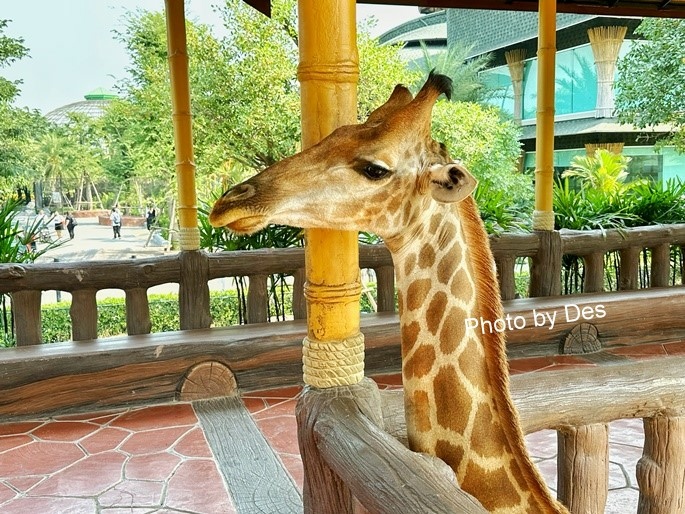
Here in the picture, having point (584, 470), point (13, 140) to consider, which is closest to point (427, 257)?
point (584, 470)

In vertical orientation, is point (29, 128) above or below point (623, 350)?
above

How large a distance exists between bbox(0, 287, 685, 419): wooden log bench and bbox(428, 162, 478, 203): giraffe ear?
263 cm

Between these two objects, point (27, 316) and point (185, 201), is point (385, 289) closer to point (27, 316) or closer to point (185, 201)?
point (185, 201)

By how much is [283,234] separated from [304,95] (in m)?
3.03

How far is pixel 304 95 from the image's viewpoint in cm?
127

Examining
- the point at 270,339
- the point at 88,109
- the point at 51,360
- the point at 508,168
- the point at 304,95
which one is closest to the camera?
the point at 304,95

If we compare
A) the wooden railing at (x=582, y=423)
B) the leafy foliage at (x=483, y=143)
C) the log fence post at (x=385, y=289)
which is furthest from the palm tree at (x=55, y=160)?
the wooden railing at (x=582, y=423)

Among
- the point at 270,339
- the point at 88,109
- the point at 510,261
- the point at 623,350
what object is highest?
the point at 88,109

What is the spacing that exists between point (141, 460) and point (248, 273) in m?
1.45

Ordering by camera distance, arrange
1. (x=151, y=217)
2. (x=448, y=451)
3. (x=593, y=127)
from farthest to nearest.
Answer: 1. (x=151, y=217)
2. (x=593, y=127)
3. (x=448, y=451)

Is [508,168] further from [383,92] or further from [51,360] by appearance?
[51,360]

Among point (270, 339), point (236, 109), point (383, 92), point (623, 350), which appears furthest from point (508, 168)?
point (270, 339)

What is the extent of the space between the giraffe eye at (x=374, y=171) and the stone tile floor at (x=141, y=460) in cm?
172

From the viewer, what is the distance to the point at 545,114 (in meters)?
4.44
